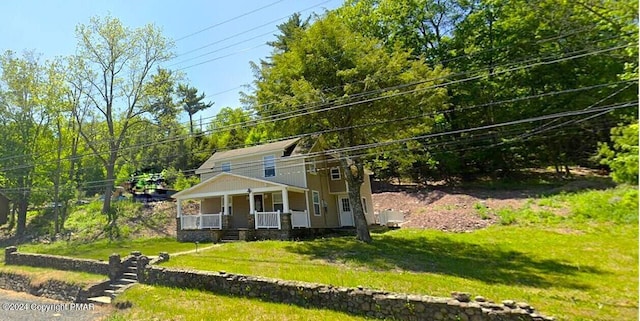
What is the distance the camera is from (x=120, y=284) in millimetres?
11281

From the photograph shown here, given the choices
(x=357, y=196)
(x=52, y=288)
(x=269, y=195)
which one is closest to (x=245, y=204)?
(x=269, y=195)

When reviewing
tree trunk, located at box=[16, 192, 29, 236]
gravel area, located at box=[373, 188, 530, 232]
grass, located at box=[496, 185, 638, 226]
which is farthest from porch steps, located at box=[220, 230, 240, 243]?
tree trunk, located at box=[16, 192, 29, 236]

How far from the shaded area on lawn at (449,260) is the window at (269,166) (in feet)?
20.3

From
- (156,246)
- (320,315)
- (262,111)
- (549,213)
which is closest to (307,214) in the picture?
(262,111)

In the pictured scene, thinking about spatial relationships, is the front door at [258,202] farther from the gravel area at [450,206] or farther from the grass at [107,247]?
the gravel area at [450,206]

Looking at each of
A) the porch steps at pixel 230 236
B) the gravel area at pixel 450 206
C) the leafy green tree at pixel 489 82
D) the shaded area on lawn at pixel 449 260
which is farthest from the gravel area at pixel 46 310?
the gravel area at pixel 450 206

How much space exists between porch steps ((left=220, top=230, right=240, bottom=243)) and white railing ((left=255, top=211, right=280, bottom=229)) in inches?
52.4

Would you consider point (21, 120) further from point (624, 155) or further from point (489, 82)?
point (489, 82)

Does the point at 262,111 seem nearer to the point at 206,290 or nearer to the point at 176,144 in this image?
the point at 206,290

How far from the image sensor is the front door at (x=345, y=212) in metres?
22.8

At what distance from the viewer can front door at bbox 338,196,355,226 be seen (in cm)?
2275

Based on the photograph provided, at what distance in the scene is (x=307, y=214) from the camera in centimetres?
1903

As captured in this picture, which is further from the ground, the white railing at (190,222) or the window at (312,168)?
the window at (312,168)

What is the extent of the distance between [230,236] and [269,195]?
11.5ft
